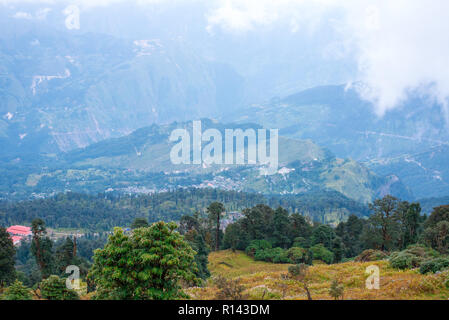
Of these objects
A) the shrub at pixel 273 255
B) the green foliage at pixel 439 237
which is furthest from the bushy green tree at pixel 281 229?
the green foliage at pixel 439 237

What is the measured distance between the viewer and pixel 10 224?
174 metres

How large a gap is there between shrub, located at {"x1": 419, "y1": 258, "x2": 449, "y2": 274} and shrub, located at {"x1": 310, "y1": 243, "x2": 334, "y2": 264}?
42.4m

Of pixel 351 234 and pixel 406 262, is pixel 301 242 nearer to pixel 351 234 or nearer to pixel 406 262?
pixel 351 234

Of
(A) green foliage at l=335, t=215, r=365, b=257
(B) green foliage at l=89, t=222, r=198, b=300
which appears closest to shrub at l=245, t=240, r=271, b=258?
(A) green foliage at l=335, t=215, r=365, b=257

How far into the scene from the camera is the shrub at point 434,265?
25766mm

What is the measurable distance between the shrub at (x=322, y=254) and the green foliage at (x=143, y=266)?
2062 inches

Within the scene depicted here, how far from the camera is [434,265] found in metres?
26.3

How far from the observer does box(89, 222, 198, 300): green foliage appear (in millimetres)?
20172

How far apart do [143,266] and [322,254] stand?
5522 centimetres

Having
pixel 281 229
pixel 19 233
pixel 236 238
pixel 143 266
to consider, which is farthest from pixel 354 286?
pixel 19 233
